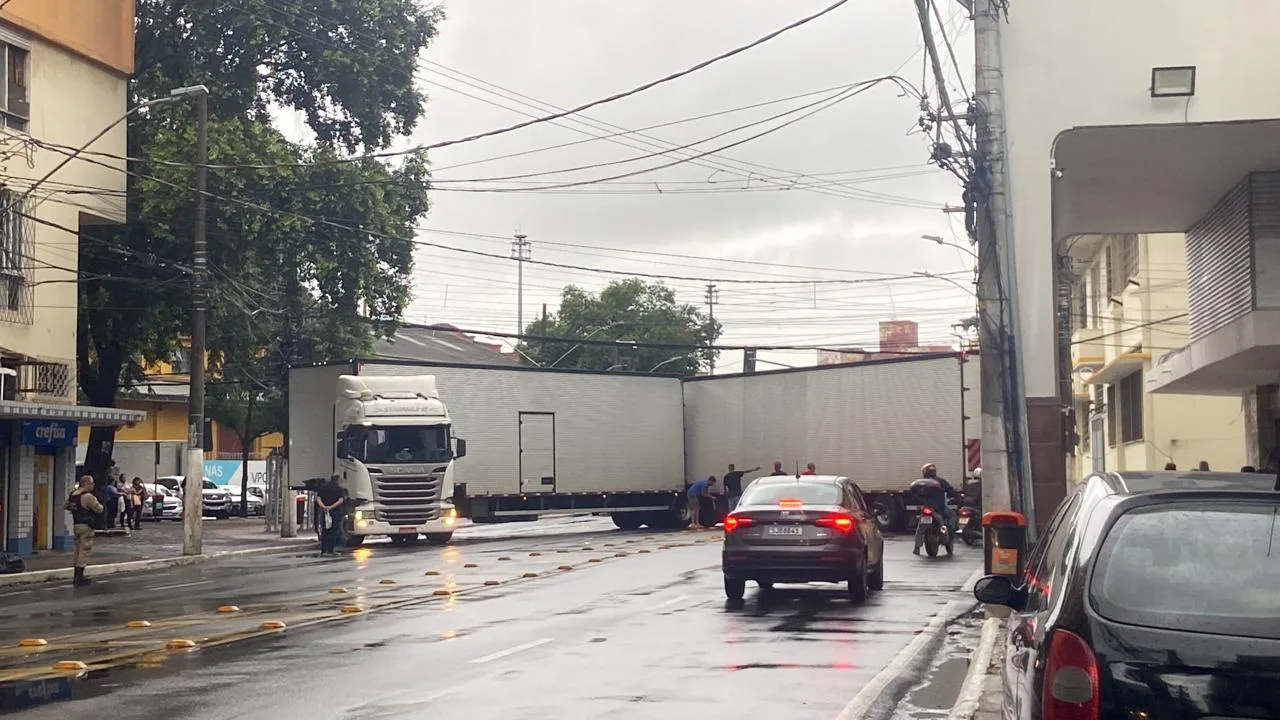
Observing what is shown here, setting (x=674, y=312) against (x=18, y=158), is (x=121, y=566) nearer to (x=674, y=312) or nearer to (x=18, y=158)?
(x=18, y=158)

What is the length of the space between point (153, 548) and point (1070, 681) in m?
31.5

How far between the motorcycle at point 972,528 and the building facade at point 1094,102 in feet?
41.7

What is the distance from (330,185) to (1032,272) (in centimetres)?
2329

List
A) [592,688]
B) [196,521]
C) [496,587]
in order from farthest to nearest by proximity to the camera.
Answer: [196,521] < [496,587] < [592,688]

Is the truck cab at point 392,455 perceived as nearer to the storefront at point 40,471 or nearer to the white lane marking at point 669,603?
the storefront at point 40,471

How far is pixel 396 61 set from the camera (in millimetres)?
39594

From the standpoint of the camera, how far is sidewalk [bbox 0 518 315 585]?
89.1 feet

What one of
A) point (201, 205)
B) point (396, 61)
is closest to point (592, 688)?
point (201, 205)

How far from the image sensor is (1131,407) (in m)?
37.6

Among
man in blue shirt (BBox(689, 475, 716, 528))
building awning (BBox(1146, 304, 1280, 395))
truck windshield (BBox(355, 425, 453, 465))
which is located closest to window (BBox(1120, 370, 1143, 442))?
building awning (BBox(1146, 304, 1280, 395))

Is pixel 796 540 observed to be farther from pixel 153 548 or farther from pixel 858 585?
pixel 153 548

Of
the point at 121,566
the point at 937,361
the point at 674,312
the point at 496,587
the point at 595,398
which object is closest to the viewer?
the point at 496,587

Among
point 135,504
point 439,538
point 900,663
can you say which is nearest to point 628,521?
point 439,538

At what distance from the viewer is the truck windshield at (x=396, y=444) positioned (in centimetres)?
3266
